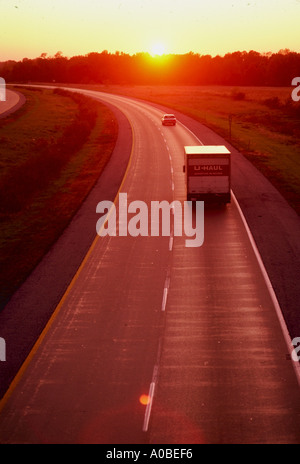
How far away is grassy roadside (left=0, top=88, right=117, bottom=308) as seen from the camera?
2414 centimetres

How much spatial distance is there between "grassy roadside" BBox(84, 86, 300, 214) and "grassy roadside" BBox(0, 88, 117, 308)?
12.7 metres

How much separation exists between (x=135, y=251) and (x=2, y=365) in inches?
395

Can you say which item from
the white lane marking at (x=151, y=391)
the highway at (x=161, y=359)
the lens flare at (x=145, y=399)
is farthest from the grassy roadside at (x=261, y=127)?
the lens flare at (x=145, y=399)

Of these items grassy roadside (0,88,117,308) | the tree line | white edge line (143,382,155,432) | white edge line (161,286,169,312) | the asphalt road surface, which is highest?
the tree line

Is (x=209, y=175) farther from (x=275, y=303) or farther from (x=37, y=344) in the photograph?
(x=37, y=344)

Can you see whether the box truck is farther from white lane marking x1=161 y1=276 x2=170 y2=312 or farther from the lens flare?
the lens flare

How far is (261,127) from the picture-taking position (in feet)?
238

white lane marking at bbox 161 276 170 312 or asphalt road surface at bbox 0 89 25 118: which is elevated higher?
asphalt road surface at bbox 0 89 25 118

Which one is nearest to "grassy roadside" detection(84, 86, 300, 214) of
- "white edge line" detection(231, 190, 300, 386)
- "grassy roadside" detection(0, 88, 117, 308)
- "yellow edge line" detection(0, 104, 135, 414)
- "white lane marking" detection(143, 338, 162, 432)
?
"white edge line" detection(231, 190, 300, 386)

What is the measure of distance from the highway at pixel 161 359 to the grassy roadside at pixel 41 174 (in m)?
3.19
